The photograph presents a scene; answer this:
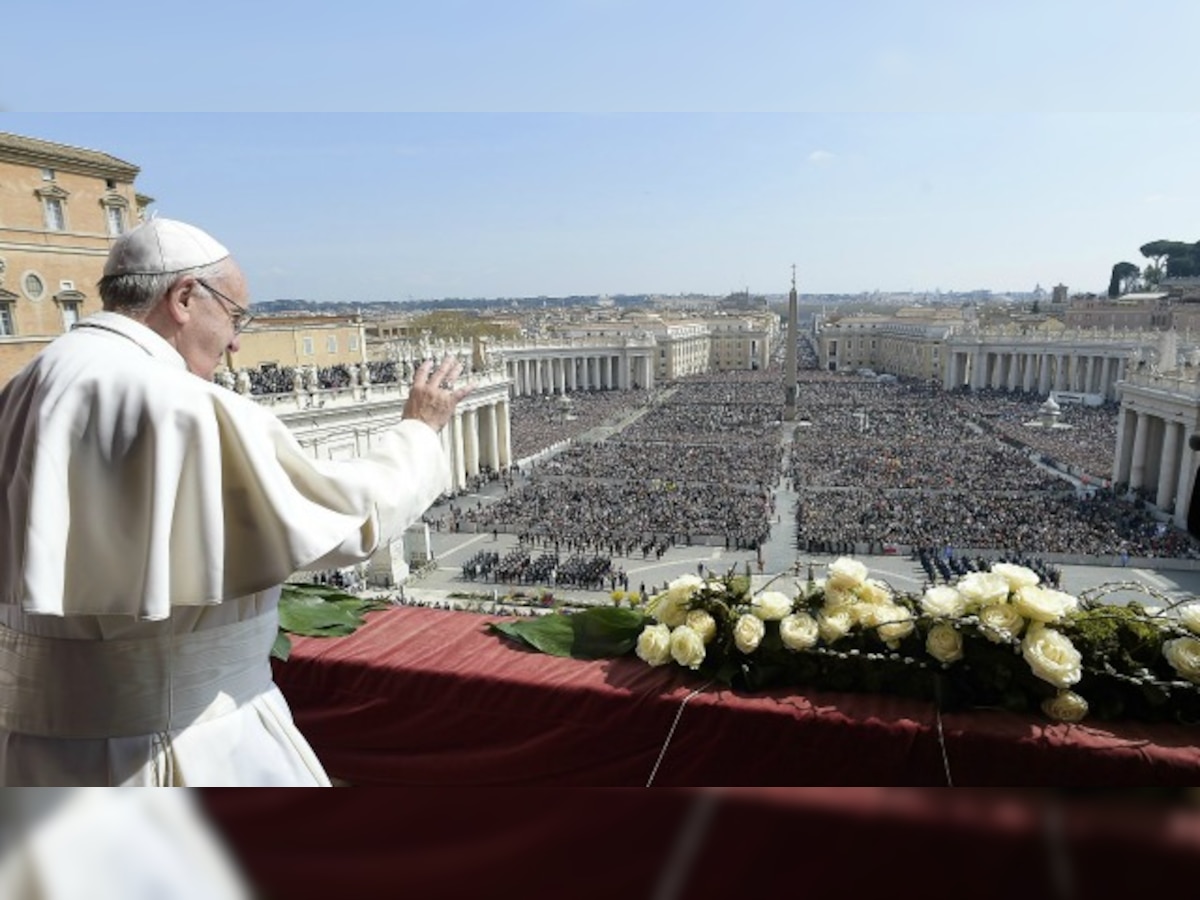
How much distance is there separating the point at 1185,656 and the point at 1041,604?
15.7 inches

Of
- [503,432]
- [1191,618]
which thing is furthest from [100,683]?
[503,432]

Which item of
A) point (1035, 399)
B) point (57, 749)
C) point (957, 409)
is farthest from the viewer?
point (1035, 399)

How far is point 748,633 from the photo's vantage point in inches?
104

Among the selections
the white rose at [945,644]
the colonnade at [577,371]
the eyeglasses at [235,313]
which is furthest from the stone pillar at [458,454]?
the colonnade at [577,371]

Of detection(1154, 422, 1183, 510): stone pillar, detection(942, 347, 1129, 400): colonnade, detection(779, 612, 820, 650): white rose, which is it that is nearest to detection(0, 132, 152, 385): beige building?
detection(779, 612, 820, 650): white rose

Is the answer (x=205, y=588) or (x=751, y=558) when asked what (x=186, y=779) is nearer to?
(x=205, y=588)

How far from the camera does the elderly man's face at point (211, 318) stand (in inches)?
73.7

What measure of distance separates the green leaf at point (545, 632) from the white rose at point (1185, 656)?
6.44 feet

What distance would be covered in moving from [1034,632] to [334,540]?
213cm

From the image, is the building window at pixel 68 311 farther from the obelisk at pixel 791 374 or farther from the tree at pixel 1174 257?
the tree at pixel 1174 257

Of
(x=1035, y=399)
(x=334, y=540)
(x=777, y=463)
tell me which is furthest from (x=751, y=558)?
(x=1035, y=399)

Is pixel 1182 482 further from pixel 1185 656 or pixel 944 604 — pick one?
pixel 944 604

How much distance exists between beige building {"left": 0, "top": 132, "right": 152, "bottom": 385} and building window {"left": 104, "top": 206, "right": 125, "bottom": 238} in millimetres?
24

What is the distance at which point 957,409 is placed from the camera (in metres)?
52.4
